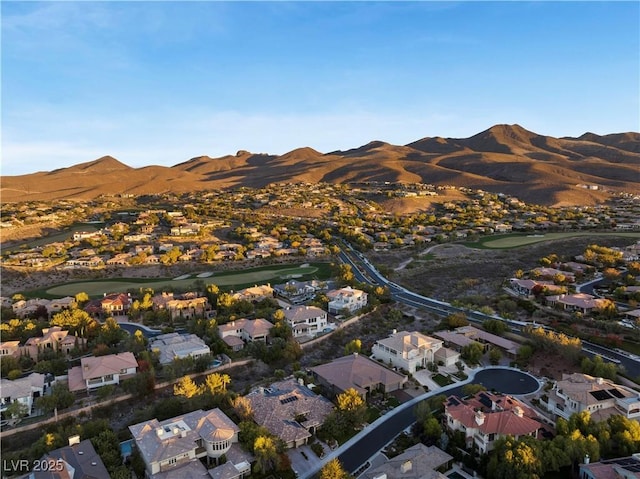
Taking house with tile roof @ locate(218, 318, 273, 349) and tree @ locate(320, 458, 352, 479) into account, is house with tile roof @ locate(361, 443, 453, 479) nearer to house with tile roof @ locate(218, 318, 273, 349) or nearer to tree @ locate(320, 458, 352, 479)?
tree @ locate(320, 458, 352, 479)

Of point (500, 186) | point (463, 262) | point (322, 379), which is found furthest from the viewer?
point (500, 186)

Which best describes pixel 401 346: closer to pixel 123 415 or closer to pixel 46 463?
pixel 123 415

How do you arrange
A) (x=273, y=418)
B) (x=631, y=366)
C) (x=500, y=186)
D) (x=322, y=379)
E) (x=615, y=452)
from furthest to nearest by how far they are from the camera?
1. (x=500, y=186)
2. (x=631, y=366)
3. (x=322, y=379)
4. (x=273, y=418)
5. (x=615, y=452)

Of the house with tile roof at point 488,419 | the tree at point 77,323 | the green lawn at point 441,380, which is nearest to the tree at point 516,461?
the house with tile roof at point 488,419

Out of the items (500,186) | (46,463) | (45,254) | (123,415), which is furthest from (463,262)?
(500,186)

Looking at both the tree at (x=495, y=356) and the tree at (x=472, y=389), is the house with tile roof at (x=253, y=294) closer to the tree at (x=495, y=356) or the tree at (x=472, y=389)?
the tree at (x=495, y=356)

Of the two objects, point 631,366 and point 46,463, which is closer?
point 46,463

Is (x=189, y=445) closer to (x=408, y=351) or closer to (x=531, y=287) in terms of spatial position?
(x=408, y=351)

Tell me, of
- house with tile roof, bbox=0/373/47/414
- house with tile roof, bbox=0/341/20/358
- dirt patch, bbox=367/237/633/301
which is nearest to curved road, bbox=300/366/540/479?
house with tile roof, bbox=0/373/47/414
